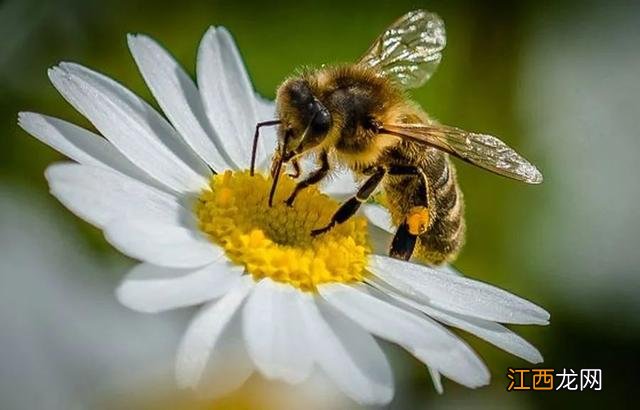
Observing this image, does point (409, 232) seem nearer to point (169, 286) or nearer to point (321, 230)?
point (321, 230)

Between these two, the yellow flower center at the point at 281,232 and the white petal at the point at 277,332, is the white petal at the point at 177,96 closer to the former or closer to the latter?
the yellow flower center at the point at 281,232

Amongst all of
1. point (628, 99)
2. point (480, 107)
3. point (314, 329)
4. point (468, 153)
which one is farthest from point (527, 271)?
point (314, 329)

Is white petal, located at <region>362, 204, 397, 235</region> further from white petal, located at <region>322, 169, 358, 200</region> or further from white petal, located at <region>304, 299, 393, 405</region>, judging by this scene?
white petal, located at <region>304, 299, 393, 405</region>

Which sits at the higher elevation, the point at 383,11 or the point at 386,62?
the point at 383,11

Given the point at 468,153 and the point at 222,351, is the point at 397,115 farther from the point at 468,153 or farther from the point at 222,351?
the point at 222,351

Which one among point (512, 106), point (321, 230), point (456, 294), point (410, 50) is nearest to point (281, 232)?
point (321, 230)

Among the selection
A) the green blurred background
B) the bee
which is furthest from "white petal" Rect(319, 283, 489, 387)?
the green blurred background
